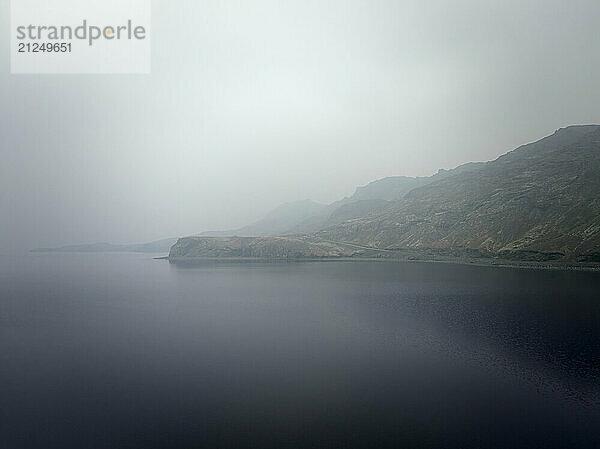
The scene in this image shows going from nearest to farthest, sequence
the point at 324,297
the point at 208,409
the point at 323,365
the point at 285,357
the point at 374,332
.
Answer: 1. the point at 208,409
2. the point at 323,365
3. the point at 285,357
4. the point at 374,332
5. the point at 324,297

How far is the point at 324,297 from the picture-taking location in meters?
114

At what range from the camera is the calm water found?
36.9 metres

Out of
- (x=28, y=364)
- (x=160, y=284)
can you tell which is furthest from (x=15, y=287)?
(x=28, y=364)

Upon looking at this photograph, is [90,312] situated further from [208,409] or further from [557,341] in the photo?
[557,341]

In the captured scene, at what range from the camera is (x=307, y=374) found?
5147cm

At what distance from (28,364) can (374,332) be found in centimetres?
5972

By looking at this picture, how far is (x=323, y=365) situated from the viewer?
54.9 metres

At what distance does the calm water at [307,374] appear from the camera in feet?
121

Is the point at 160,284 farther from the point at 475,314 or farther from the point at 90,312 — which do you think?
the point at 475,314

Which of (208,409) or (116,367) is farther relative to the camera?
(116,367)

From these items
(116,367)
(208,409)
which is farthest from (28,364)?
(208,409)

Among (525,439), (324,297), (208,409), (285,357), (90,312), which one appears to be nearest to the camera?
(525,439)

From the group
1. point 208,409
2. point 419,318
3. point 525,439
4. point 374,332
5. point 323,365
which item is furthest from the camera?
point 419,318

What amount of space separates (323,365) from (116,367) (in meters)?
32.1
